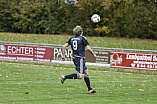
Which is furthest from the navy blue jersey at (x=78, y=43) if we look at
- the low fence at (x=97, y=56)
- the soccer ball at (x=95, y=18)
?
the soccer ball at (x=95, y=18)

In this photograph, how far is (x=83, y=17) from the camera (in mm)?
42969

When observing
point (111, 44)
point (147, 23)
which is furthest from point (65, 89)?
point (147, 23)

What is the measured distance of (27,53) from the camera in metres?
18.7

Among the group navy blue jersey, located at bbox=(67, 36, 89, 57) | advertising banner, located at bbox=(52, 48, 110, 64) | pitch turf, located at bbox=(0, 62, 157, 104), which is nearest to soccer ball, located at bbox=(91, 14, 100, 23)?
advertising banner, located at bbox=(52, 48, 110, 64)

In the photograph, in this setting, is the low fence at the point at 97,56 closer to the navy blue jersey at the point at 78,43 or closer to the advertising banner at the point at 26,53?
the advertising banner at the point at 26,53

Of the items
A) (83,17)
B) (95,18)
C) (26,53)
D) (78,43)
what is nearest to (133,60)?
(26,53)

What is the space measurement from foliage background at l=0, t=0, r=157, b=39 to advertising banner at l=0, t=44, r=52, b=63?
71.3 ft

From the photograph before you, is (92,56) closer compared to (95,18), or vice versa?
(92,56)

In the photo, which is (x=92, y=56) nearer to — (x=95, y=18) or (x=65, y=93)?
(x=65, y=93)

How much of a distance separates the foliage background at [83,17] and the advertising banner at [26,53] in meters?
21.7

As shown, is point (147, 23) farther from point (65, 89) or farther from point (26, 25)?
point (65, 89)

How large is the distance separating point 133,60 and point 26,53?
598 centimetres

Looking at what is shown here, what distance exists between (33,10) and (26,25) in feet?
7.26

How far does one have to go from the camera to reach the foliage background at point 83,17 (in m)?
40.8
